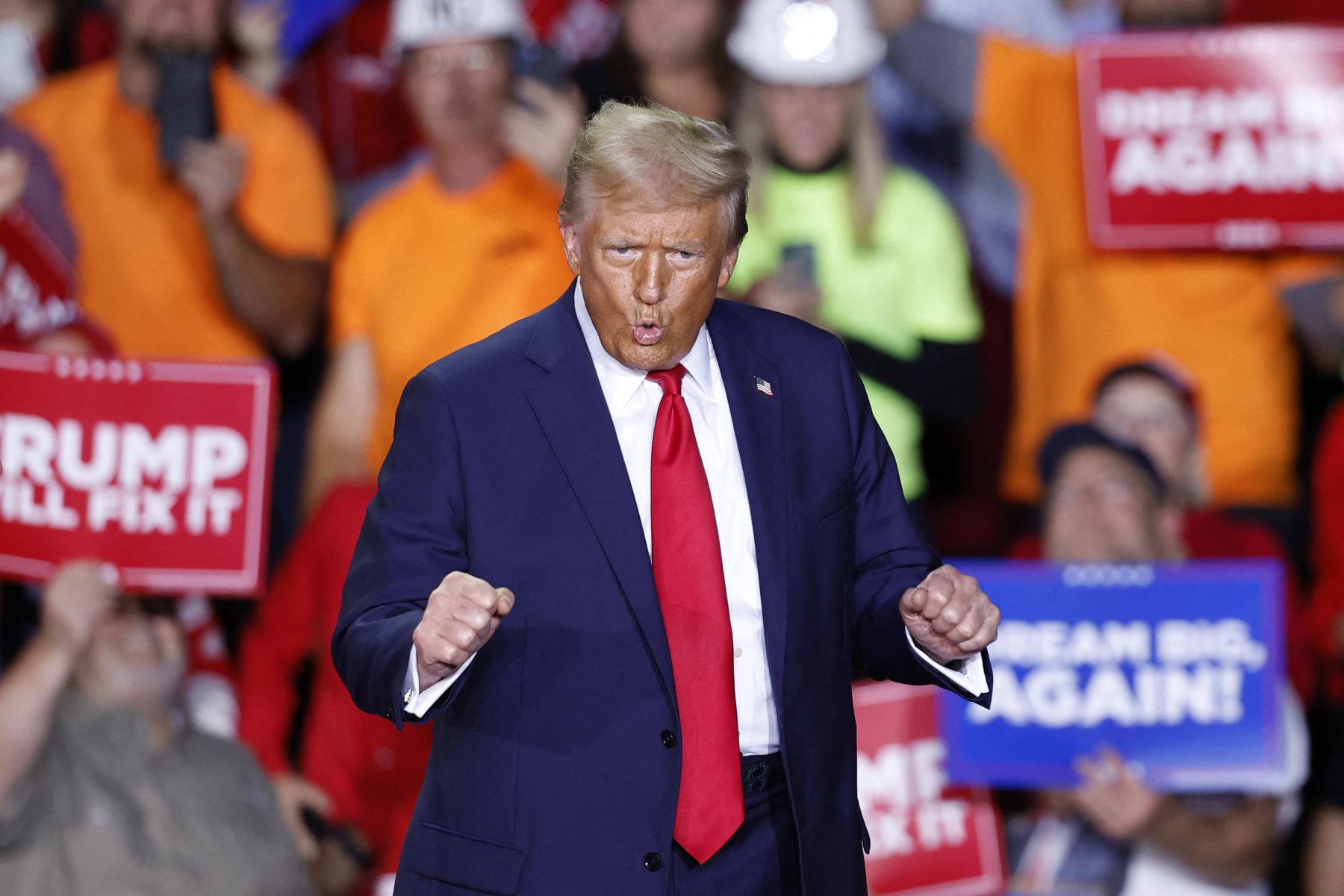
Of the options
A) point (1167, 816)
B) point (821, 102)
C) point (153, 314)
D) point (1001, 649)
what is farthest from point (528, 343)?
point (153, 314)

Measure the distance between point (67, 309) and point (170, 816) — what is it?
139 cm

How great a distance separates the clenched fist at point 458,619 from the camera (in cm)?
154

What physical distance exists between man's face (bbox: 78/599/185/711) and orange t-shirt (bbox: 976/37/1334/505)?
2.21m

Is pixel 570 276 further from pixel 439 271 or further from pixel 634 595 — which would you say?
pixel 634 595

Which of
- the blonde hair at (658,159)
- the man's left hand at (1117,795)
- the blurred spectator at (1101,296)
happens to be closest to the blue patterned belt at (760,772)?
the blonde hair at (658,159)

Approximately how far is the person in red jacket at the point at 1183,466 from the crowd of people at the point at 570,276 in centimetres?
1

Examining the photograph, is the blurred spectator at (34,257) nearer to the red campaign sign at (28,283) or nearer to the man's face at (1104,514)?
the red campaign sign at (28,283)

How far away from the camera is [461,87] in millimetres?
4508

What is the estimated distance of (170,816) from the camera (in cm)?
371

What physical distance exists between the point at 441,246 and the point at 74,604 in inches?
53.8

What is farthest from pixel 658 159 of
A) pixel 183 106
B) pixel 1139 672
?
pixel 183 106

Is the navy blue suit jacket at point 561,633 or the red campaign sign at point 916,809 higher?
the navy blue suit jacket at point 561,633

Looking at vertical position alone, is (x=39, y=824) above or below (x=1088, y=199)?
below

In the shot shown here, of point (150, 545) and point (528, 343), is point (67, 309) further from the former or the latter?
point (528, 343)
